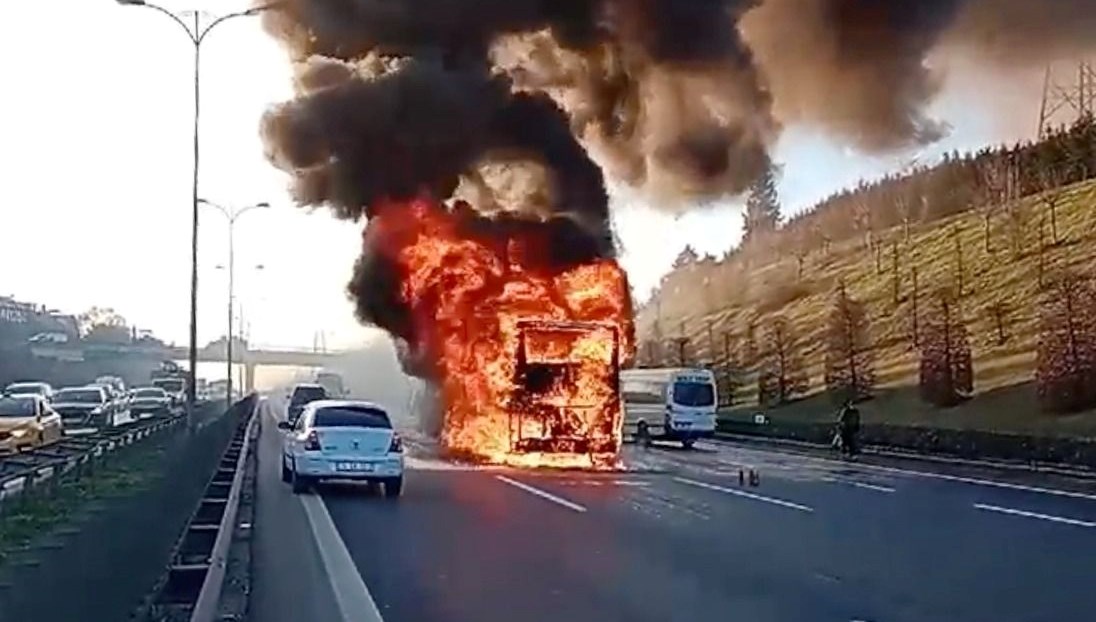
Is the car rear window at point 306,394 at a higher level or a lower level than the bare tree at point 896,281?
lower

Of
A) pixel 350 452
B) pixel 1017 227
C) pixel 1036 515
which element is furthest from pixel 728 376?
pixel 1036 515

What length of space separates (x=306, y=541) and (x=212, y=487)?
671 centimetres

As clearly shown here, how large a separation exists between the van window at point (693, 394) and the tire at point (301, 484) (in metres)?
26.5

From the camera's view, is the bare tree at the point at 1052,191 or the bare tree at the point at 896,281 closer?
the bare tree at the point at 1052,191

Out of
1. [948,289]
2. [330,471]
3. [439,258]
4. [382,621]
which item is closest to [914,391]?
[948,289]

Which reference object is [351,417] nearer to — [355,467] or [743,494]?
[355,467]

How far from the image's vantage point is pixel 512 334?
37000mm

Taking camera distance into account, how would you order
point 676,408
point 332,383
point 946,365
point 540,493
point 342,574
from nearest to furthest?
1. point 342,574
2. point 540,493
3. point 676,408
4. point 946,365
5. point 332,383

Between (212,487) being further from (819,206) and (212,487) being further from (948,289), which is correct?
(819,206)

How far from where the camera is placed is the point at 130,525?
1271cm

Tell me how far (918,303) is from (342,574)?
58827 mm

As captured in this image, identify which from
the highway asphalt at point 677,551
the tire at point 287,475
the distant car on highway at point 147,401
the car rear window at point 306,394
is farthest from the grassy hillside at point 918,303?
the distant car on highway at point 147,401

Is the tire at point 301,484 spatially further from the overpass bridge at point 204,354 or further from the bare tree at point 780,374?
the overpass bridge at point 204,354

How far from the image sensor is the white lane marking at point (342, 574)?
14.0 m
